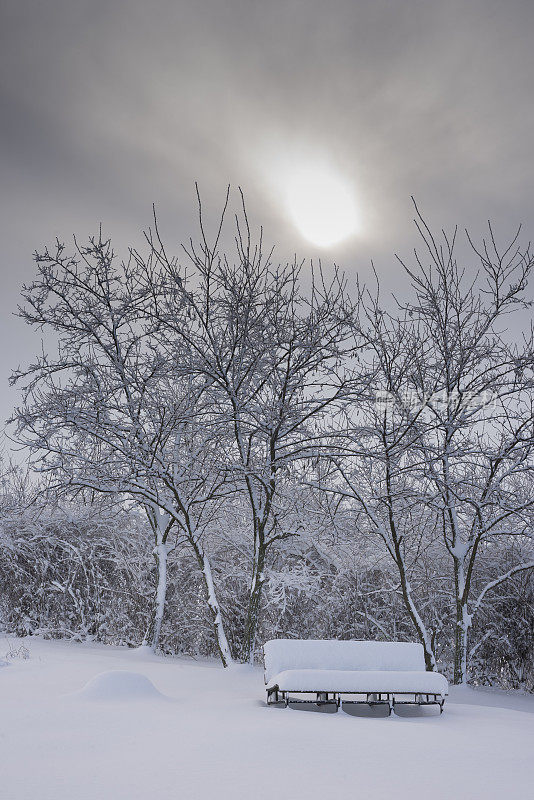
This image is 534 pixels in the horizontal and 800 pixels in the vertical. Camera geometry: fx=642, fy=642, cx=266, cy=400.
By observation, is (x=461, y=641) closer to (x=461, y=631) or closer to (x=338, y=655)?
(x=461, y=631)

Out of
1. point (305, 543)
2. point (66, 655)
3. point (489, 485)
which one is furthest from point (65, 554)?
point (489, 485)

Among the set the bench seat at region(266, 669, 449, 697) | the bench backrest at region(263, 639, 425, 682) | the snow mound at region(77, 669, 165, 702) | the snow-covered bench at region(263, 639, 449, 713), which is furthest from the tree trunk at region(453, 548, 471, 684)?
the snow mound at region(77, 669, 165, 702)

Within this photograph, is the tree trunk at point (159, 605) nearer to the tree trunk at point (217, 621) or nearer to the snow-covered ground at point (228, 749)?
the tree trunk at point (217, 621)

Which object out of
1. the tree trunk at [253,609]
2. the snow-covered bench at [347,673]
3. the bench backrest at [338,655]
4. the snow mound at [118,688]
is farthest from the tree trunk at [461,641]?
the snow mound at [118,688]

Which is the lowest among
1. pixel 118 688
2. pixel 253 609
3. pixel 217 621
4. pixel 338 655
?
pixel 118 688

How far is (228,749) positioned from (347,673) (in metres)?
2.61

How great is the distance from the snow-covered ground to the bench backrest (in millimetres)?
488

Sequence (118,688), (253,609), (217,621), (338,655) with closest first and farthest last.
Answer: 1. (118,688)
2. (338,655)
3. (253,609)
4. (217,621)

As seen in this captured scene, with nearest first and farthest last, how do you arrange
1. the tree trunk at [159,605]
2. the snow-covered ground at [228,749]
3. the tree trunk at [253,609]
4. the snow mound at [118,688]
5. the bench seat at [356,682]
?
the snow-covered ground at [228,749] → the snow mound at [118,688] → the bench seat at [356,682] → the tree trunk at [253,609] → the tree trunk at [159,605]

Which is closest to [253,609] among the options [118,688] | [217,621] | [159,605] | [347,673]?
[217,621]

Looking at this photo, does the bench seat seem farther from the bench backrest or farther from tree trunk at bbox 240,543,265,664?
tree trunk at bbox 240,543,265,664

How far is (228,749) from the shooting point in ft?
12.3

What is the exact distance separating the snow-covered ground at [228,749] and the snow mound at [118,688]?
0.04 ft

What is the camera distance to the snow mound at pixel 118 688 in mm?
5305
